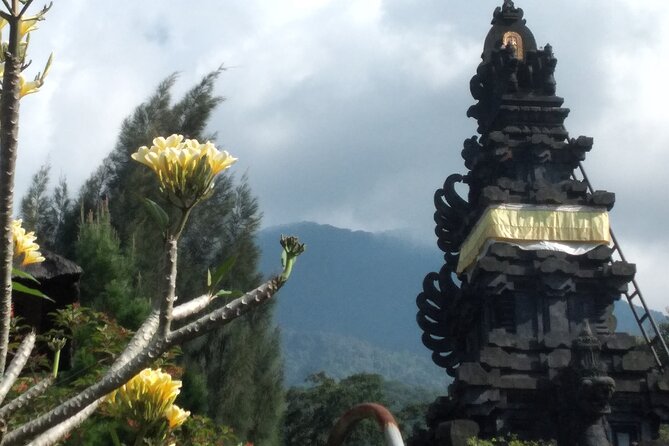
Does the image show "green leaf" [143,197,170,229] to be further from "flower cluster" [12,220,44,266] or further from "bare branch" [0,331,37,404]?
"flower cluster" [12,220,44,266]

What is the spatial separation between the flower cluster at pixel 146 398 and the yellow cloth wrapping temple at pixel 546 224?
17.4 meters

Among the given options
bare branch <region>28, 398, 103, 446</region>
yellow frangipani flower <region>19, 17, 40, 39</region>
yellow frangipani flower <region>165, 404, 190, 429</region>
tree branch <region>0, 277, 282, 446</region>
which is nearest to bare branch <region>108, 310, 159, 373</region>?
tree branch <region>0, 277, 282, 446</region>

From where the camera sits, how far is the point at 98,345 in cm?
862

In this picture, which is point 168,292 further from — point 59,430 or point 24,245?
point 24,245

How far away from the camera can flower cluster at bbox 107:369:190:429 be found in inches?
100

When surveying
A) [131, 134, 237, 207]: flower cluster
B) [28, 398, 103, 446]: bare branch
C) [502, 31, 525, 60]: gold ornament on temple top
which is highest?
[502, 31, 525, 60]: gold ornament on temple top

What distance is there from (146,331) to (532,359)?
55.4ft

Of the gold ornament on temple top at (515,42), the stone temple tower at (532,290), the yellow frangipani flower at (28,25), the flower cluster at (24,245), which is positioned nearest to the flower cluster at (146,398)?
the flower cluster at (24,245)

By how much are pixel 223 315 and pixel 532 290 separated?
17884mm

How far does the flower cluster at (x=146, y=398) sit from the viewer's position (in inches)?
100

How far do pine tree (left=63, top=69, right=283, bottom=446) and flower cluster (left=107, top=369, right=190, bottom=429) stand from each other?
1255 cm

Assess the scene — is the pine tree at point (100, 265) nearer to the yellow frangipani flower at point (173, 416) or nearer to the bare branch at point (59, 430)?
the yellow frangipani flower at point (173, 416)

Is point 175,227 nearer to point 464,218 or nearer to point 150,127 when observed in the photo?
point 150,127

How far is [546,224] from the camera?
64.7ft
